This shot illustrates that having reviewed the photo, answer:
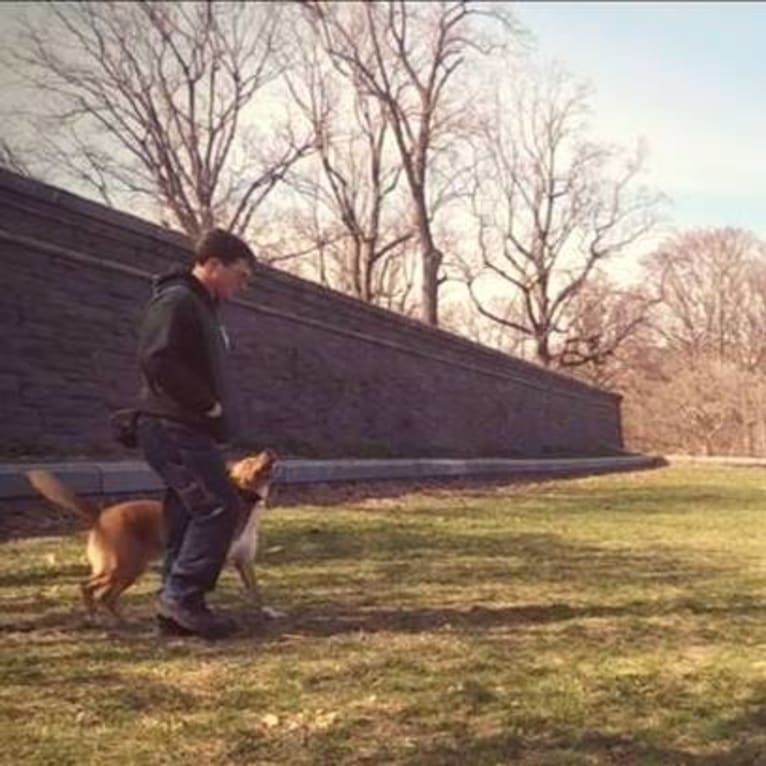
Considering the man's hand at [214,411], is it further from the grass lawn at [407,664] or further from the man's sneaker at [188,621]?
the grass lawn at [407,664]

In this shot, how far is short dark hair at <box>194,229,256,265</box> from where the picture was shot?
465 centimetres

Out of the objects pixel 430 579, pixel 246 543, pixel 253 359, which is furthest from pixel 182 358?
pixel 253 359

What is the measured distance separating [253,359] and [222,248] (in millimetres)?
9318

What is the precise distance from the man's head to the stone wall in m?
5.16

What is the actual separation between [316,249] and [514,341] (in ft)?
50.7

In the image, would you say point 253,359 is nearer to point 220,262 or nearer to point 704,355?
point 220,262

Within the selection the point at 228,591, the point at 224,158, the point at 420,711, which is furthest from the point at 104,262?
the point at 224,158

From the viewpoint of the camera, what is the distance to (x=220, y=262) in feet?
15.3

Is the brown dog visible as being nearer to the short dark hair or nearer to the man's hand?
the man's hand

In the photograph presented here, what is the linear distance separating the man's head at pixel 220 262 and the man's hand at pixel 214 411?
0.51 m

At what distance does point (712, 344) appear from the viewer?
2906 centimetres

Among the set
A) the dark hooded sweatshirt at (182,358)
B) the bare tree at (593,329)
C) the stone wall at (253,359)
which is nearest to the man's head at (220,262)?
the dark hooded sweatshirt at (182,358)

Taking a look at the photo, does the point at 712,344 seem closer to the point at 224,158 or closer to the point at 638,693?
the point at 224,158

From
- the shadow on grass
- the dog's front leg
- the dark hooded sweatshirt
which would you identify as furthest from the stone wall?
the dark hooded sweatshirt
